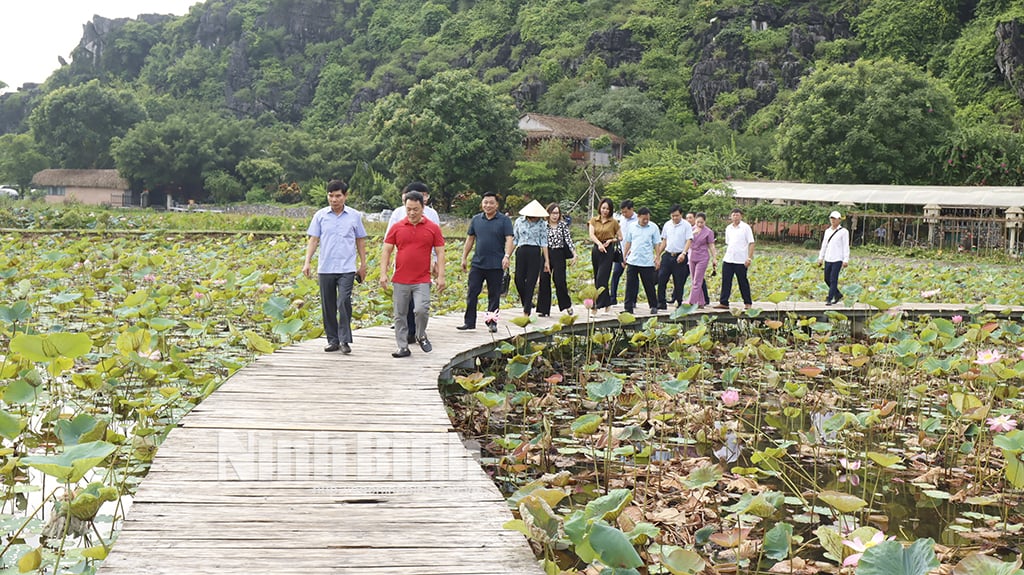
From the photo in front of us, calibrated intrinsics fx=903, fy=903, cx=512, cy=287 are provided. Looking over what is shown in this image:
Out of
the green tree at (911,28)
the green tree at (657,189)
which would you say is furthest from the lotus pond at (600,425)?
the green tree at (911,28)

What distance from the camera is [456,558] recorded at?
2.73 m

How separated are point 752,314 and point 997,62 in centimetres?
4122

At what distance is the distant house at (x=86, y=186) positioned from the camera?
153ft

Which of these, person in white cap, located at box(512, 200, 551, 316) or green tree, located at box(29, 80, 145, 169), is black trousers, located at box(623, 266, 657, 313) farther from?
green tree, located at box(29, 80, 145, 169)

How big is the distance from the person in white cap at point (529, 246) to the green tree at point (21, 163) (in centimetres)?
5160

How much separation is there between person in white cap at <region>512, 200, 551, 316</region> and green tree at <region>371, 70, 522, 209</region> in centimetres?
2854

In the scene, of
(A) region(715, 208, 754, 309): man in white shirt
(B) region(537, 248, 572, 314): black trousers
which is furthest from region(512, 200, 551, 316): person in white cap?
(A) region(715, 208, 754, 309): man in white shirt

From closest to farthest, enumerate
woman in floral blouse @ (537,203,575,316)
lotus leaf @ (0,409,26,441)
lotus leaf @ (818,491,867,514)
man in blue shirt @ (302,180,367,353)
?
lotus leaf @ (818,491,867,514) → lotus leaf @ (0,409,26,441) → man in blue shirt @ (302,180,367,353) → woman in floral blouse @ (537,203,575,316)

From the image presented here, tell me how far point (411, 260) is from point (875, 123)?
30621mm

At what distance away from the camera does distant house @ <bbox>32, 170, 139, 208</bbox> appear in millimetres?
46562

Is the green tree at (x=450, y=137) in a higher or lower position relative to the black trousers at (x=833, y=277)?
higher

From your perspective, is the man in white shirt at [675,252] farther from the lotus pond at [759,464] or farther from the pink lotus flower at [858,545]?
the pink lotus flower at [858,545]

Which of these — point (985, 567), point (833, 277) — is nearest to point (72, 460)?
point (985, 567)

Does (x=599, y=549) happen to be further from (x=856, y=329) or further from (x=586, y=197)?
(x=586, y=197)
